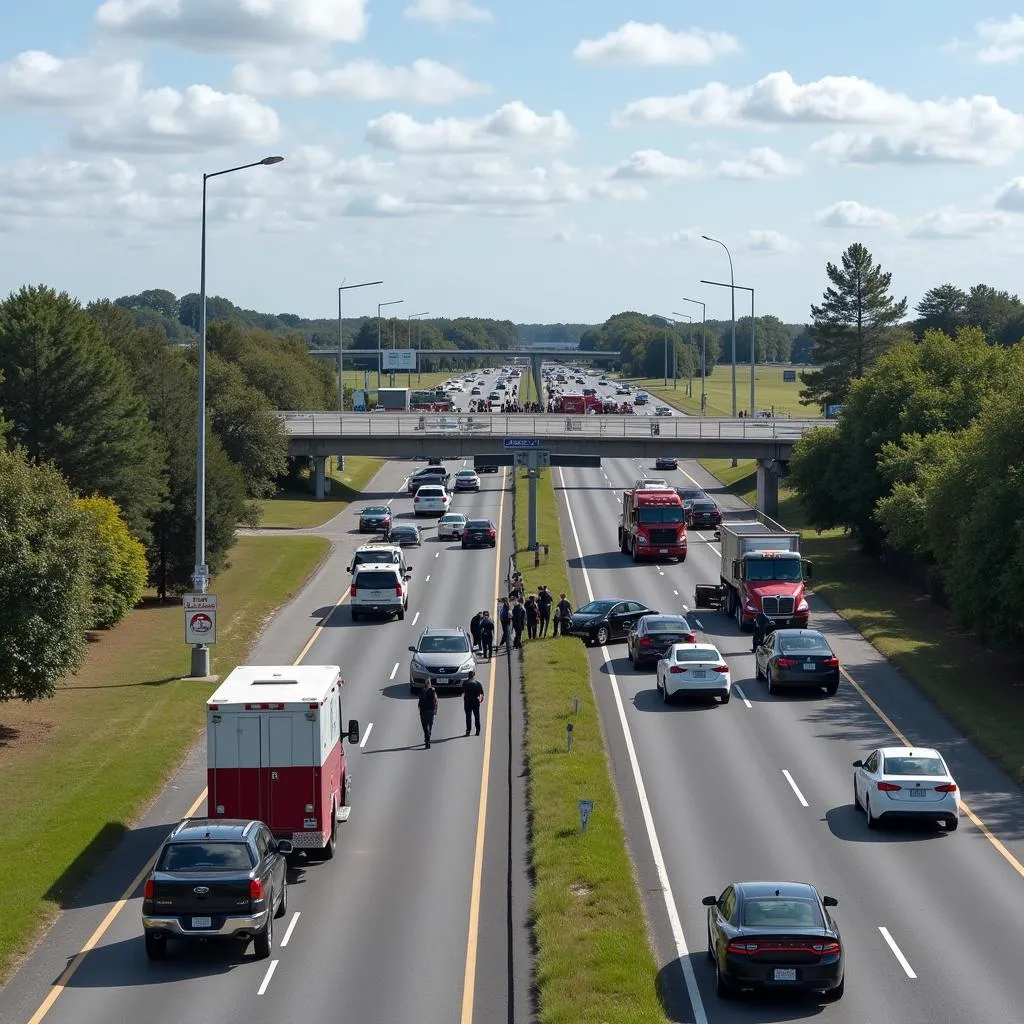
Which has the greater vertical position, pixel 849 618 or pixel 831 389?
pixel 831 389

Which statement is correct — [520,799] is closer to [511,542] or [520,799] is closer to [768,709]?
[768,709]

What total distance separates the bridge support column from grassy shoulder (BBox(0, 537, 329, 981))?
131 feet

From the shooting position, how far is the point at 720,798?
102ft

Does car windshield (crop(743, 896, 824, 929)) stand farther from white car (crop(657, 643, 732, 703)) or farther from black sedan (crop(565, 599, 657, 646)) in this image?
black sedan (crop(565, 599, 657, 646))

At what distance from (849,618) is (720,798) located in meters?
25.4

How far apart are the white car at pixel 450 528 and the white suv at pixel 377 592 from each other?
22.8m

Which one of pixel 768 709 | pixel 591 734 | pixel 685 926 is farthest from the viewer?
pixel 768 709

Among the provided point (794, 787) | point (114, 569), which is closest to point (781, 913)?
point (794, 787)

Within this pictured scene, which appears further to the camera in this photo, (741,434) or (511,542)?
(741,434)

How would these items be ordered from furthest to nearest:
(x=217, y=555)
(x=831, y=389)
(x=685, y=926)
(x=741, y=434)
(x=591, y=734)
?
1. (x=831, y=389)
2. (x=741, y=434)
3. (x=217, y=555)
4. (x=591, y=734)
5. (x=685, y=926)

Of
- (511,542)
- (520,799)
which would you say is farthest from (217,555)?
(520,799)

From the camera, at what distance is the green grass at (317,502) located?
86.7 metres

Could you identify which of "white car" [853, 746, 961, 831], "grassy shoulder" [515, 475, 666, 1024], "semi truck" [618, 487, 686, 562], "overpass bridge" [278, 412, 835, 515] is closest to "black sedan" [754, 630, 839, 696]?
"grassy shoulder" [515, 475, 666, 1024]

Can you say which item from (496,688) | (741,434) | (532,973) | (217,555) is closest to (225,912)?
(532,973)
